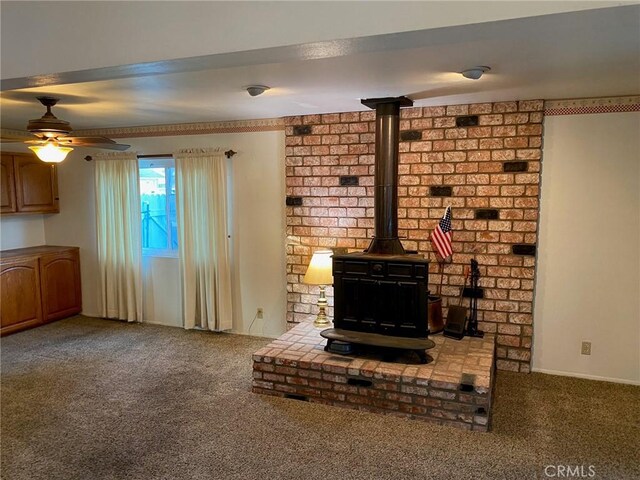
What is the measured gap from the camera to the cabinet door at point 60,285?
17.6 feet

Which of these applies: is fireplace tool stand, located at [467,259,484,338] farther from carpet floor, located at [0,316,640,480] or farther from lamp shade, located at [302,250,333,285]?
lamp shade, located at [302,250,333,285]

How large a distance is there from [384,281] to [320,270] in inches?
28.6

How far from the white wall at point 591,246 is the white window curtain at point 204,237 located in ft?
10.1

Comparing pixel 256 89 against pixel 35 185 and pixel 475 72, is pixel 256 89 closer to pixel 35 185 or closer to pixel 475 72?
pixel 475 72

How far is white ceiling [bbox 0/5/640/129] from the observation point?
1659 millimetres

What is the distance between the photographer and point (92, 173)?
556 cm

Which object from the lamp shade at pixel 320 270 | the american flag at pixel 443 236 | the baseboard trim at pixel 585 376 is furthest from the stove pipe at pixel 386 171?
the baseboard trim at pixel 585 376

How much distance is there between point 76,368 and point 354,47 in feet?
12.5

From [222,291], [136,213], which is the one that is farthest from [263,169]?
[136,213]

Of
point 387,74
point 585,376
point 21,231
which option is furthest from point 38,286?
point 585,376

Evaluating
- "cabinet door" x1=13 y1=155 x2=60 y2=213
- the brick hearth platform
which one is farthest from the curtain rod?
the brick hearth platform

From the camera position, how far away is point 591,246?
3678 millimetres

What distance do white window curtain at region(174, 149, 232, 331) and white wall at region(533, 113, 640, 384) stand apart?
3078 millimetres

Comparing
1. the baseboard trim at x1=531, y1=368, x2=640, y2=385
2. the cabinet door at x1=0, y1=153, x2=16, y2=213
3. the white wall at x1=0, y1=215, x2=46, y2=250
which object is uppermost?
the cabinet door at x1=0, y1=153, x2=16, y2=213
